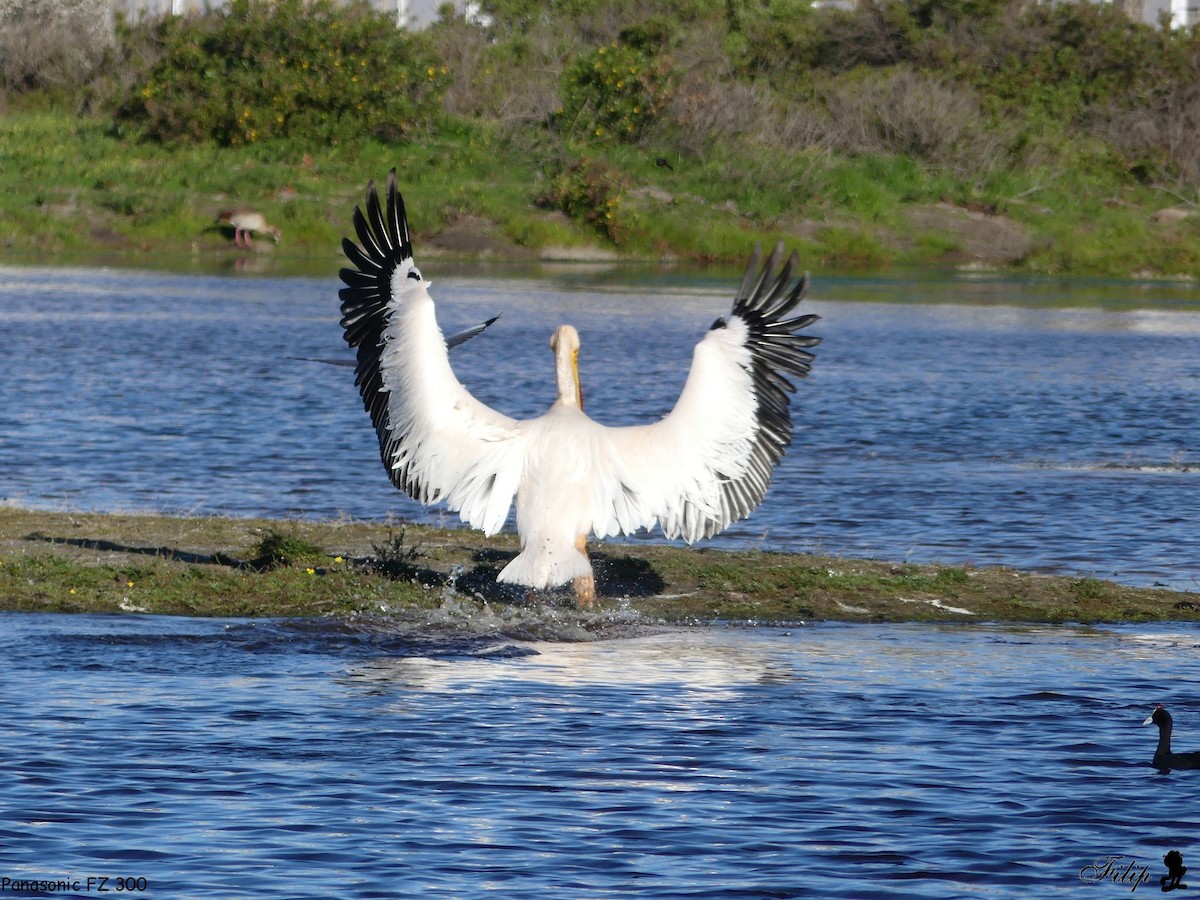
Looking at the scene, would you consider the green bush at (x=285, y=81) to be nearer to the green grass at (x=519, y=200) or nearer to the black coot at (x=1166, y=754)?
the green grass at (x=519, y=200)

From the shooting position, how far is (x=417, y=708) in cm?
809

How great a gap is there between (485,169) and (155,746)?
112 feet

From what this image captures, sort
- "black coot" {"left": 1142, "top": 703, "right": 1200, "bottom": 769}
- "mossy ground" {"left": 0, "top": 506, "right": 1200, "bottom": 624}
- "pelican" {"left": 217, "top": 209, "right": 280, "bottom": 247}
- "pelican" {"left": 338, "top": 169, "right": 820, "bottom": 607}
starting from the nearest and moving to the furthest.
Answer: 1. "black coot" {"left": 1142, "top": 703, "right": 1200, "bottom": 769}
2. "pelican" {"left": 338, "top": 169, "right": 820, "bottom": 607}
3. "mossy ground" {"left": 0, "top": 506, "right": 1200, "bottom": 624}
4. "pelican" {"left": 217, "top": 209, "right": 280, "bottom": 247}

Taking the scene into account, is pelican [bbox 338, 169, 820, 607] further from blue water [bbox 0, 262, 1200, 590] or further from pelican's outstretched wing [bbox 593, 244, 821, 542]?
blue water [bbox 0, 262, 1200, 590]

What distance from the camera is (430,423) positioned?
9.38 m

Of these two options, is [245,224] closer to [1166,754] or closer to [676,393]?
[676,393]

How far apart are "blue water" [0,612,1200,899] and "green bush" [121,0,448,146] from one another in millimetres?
32394

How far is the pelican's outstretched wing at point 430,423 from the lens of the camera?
30.7 feet

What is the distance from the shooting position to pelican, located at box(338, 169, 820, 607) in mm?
9320

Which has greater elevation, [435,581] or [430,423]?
[430,423]
